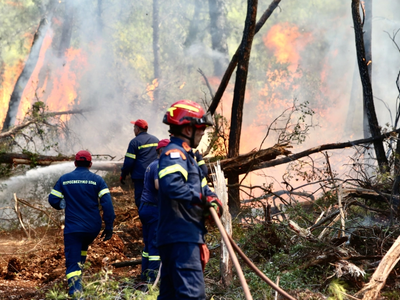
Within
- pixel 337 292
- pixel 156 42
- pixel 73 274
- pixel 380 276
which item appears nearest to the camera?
pixel 337 292

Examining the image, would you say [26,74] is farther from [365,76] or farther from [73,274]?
[73,274]

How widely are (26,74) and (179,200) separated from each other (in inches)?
596

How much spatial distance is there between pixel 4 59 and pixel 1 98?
2.29m

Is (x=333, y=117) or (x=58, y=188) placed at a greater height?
(x=333, y=117)

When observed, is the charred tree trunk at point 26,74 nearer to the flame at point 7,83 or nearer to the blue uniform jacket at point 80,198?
the flame at point 7,83

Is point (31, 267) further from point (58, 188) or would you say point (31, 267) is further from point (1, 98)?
point (1, 98)

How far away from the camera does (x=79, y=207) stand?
4922 mm

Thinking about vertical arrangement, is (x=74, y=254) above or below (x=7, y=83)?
below

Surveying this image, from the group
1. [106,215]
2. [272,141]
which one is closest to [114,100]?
[272,141]

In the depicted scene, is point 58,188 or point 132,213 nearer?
point 58,188

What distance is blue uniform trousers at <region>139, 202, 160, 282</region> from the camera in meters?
4.94

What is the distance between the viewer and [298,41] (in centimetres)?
2062

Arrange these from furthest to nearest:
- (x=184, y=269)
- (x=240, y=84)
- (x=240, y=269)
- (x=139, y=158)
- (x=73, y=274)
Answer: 1. (x=240, y=84)
2. (x=139, y=158)
3. (x=73, y=274)
4. (x=184, y=269)
5. (x=240, y=269)

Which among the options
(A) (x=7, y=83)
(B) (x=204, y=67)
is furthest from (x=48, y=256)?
(B) (x=204, y=67)
